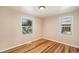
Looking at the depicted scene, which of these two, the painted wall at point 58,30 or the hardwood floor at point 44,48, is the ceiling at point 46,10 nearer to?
the painted wall at point 58,30

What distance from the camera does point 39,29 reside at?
1375 millimetres

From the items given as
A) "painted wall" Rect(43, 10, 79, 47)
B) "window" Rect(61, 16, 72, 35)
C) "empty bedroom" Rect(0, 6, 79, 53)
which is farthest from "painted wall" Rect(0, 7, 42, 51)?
"window" Rect(61, 16, 72, 35)

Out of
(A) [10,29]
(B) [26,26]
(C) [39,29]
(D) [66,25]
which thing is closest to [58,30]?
(D) [66,25]

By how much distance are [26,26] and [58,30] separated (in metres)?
0.56

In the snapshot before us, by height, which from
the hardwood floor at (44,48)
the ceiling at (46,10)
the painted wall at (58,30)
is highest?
the ceiling at (46,10)

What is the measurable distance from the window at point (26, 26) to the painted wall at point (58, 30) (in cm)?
27

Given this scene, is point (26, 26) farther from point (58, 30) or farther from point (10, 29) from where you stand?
point (58, 30)

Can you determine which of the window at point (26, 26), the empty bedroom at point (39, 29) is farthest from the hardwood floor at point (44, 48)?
the window at point (26, 26)

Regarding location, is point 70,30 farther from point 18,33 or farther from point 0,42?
point 0,42

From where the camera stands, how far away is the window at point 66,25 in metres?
1.26

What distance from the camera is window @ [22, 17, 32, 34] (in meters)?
1.28

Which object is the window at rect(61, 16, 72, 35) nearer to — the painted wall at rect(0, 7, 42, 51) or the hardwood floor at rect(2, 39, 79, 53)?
the hardwood floor at rect(2, 39, 79, 53)

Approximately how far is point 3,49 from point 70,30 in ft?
3.75

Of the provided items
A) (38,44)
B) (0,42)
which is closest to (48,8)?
(38,44)
